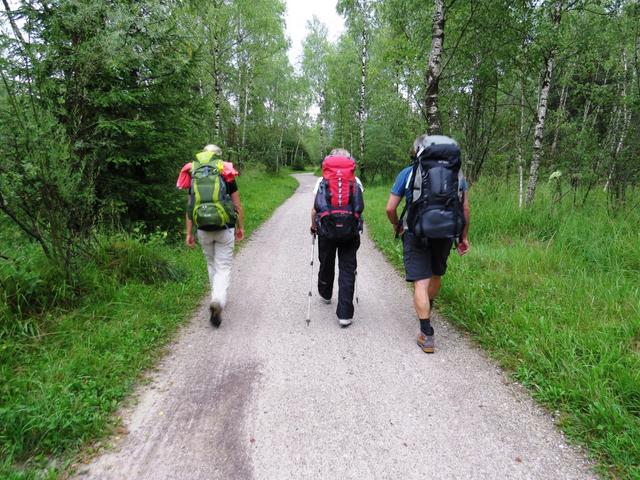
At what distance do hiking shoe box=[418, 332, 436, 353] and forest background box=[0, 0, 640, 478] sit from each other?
58 centimetres

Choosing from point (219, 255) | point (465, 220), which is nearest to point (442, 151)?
point (465, 220)

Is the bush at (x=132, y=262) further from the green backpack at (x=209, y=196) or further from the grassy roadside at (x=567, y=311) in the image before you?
the grassy roadside at (x=567, y=311)

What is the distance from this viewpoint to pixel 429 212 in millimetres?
3264

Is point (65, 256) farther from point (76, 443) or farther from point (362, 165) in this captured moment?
point (362, 165)

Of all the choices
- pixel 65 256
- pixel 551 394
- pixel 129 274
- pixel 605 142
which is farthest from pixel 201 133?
pixel 605 142

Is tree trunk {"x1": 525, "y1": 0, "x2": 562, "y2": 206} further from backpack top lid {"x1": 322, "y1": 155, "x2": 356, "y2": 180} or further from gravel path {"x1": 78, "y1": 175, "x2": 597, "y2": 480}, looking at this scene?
backpack top lid {"x1": 322, "y1": 155, "x2": 356, "y2": 180}

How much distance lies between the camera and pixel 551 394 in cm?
275

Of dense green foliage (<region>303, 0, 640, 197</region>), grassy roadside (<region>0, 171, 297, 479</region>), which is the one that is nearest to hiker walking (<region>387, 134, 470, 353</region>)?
grassy roadside (<region>0, 171, 297, 479</region>)

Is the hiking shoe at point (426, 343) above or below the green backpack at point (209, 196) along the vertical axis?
below

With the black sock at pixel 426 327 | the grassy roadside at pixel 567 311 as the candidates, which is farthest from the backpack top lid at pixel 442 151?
the grassy roadside at pixel 567 311

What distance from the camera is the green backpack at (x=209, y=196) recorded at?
3.79m

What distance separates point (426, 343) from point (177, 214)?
532cm

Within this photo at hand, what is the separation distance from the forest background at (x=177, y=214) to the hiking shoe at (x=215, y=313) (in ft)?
1.57

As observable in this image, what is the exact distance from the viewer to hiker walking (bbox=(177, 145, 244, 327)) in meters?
3.80
